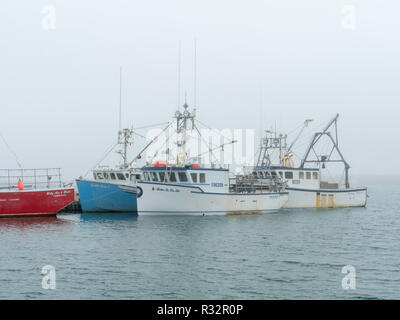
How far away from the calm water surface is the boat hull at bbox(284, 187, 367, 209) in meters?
9.37

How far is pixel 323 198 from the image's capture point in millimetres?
48000

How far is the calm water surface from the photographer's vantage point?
1747 centimetres

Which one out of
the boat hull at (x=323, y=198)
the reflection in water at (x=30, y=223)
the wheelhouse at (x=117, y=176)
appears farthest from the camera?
the boat hull at (x=323, y=198)

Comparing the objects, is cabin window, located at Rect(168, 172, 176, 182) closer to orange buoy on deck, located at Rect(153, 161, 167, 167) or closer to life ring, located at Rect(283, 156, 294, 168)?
orange buoy on deck, located at Rect(153, 161, 167, 167)

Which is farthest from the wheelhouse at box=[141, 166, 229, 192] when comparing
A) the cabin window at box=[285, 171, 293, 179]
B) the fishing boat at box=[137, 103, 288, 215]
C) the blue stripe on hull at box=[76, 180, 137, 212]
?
the cabin window at box=[285, 171, 293, 179]

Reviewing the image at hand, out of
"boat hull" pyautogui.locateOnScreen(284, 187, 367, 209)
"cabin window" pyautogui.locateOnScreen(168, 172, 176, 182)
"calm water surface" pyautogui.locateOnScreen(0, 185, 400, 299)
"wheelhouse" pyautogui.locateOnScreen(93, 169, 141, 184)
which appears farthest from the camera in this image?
"boat hull" pyautogui.locateOnScreen(284, 187, 367, 209)

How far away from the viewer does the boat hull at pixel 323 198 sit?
153ft

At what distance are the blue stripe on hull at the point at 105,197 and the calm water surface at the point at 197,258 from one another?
4034mm

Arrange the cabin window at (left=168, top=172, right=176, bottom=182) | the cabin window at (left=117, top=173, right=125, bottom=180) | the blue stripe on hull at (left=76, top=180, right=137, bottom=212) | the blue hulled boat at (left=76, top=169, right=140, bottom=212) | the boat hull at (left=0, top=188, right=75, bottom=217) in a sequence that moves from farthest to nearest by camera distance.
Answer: the cabin window at (left=117, top=173, right=125, bottom=180)
the blue stripe on hull at (left=76, top=180, right=137, bottom=212)
the blue hulled boat at (left=76, top=169, right=140, bottom=212)
the boat hull at (left=0, top=188, right=75, bottom=217)
the cabin window at (left=168, top=172, right=176, bottom=182)

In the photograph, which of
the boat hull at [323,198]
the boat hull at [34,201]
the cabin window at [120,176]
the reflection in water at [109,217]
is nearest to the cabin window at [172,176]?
the reflection in water at [109,217]

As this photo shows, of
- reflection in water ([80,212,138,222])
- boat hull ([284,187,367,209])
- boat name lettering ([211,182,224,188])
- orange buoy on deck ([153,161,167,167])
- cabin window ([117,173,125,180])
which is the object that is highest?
orange buoy on deck ([153,161,167,167])

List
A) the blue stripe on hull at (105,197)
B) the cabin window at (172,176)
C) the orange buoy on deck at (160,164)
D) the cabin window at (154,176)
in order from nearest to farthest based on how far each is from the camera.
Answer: the cabin window at (172,176) < the cabin window at (154,176) < the orange buoy on deck at (160,164) < the blue stripe on hull at (105,197)

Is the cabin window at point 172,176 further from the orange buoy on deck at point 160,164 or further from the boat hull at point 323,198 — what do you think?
the boat hull at point 323,198
